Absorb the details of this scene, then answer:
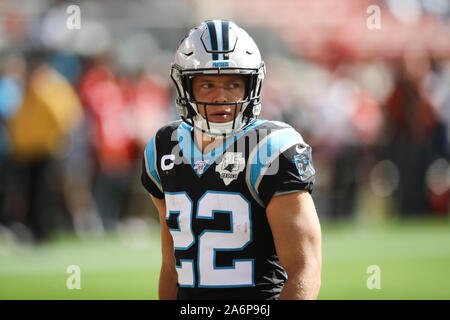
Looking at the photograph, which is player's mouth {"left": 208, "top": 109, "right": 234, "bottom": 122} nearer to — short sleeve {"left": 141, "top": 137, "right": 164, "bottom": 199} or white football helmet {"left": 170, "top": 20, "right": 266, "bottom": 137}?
white football helmet {"left": 170, "top": 20, "right": 266, "bottom": 137}

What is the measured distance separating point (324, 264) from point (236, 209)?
5.94m

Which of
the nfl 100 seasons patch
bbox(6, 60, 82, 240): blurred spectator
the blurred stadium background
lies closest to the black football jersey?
the nfl 100 seasons patch

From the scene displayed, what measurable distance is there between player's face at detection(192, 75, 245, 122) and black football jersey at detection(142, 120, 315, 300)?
3.9 inches

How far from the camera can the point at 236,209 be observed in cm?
300

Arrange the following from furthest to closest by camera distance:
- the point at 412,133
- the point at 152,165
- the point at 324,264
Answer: the point at 412,133 < the point at 324,264 < the point at 152,165

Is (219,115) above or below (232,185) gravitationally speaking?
above

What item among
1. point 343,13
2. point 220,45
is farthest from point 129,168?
point 220,45

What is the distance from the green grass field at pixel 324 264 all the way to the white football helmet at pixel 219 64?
13.2ft

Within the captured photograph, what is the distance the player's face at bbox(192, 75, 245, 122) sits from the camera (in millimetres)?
3141

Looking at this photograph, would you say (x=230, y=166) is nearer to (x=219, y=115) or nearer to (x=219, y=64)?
(x=219, y=115)

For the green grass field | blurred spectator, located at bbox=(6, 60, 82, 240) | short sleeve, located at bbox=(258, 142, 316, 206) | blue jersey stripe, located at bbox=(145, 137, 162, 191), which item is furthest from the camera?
blurred spectator, located at bbox=(6, 60, 82, 240)

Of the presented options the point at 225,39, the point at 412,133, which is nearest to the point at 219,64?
the point at 225,39

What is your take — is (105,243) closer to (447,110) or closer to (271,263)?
(447,110)

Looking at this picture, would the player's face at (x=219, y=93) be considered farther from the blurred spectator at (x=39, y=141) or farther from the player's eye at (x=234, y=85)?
the blurred spectator at (x=39, y=141)
